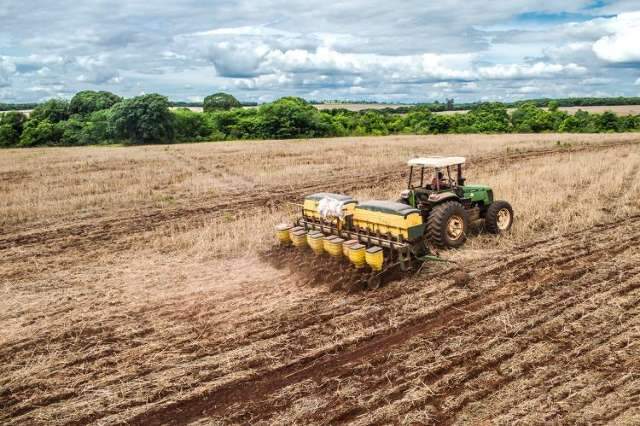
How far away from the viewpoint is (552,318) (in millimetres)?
7473

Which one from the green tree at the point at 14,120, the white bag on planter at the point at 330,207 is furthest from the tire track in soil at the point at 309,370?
the green tree at the point at 14,120

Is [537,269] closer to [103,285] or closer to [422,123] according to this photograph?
[103,285]

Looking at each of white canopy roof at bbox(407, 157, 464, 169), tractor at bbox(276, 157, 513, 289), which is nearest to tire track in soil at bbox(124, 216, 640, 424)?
tractor at bbox(276, 157, 513, 289)

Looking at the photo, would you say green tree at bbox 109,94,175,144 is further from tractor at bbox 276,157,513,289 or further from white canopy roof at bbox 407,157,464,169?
white canopy roof at bbox 407,157,464,169

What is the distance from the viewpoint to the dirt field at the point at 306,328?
575 cm

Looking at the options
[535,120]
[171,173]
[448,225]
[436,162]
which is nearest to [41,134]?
[171,173]

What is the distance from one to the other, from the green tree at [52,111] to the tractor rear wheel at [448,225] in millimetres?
57363

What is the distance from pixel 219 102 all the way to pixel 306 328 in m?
65.5

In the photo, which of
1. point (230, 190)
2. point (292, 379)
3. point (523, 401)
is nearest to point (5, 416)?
point (292, 379)

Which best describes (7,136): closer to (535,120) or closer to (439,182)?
(439,182)

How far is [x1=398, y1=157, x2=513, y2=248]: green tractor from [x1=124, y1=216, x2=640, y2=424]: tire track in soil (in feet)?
6.65

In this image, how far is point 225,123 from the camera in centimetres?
5606

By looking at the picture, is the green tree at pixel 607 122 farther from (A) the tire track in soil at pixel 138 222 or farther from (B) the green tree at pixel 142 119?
(B) the green tree at pixel 142 119

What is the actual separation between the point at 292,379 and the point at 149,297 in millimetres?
3940
